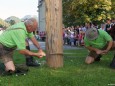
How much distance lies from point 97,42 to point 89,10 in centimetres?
3078

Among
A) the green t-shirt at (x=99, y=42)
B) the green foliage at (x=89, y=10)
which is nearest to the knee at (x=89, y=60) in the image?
the green t-shirt at (x=99, y=42)

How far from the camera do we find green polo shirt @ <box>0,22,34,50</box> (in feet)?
24.8

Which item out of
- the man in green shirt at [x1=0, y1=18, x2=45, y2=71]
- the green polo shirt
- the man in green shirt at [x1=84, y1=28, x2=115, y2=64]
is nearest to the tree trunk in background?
the man in green shirt at [x1=84, y1=28, x2=115, y2=64]

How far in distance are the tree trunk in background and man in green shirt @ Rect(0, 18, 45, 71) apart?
1142 millimetres

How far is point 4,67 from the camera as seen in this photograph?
8.41 metres

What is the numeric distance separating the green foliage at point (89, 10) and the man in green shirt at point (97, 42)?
2803cm

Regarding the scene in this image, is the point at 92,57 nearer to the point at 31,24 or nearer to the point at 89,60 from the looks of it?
the point at 89,60

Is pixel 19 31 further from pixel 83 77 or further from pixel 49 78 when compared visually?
pixel 83 77

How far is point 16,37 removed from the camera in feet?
25.2

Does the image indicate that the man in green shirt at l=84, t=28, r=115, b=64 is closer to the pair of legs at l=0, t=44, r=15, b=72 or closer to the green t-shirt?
the green t-shirt

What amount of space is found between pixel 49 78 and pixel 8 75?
1087mm

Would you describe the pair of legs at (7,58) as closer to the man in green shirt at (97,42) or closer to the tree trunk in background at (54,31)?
the tree trunk in background at (54,31)

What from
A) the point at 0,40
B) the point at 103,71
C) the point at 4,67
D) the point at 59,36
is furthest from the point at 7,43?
the point at 103,71

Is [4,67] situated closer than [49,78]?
No
